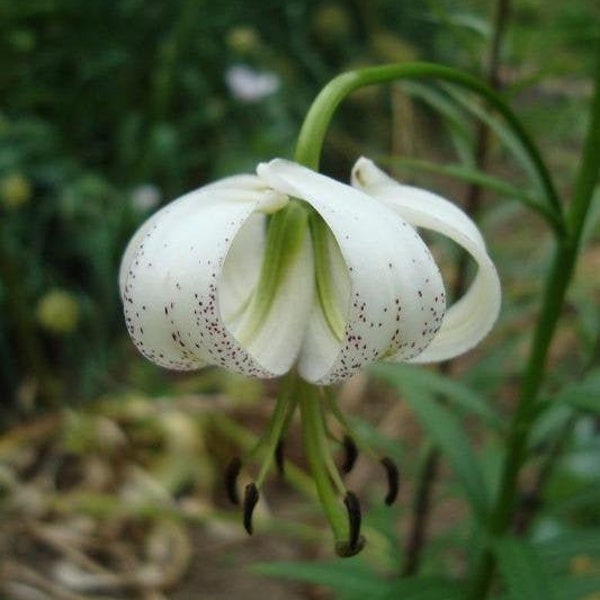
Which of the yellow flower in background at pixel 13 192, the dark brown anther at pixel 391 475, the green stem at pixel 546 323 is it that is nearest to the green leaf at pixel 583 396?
the green stem at pixel 546 323

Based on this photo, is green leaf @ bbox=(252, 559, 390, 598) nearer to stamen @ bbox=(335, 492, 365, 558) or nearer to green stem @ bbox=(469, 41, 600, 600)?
green stem @ bbox=(469, 41, 600, 600)

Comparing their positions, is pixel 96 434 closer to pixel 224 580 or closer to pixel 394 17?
pixel 224 580

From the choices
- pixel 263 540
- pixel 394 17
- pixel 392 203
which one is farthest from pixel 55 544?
pixel 394 17

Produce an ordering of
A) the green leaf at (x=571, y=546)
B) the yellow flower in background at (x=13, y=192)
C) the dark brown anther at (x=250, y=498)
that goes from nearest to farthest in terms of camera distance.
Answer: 1. the dark brown anther at (x=250, y=498)
2. the green leaf at (x=571, y=546)
3. the yellow flower in background at (x=13, y=192)

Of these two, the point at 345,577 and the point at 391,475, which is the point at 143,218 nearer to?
the point at 345,577

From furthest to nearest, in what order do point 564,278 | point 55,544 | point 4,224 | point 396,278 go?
point 4,224 < point 55,544 < point 564,278 < point 396,278

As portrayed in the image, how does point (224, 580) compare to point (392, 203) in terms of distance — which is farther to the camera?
point (224, 580)

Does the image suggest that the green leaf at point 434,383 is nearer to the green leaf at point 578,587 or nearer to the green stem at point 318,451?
the green leaf at point 578,587
